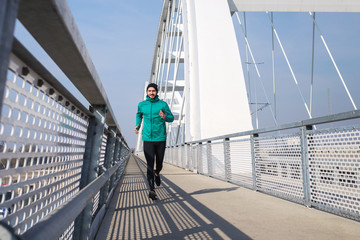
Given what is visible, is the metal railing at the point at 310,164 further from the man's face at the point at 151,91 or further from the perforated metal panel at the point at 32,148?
the perforated metal panel at the point at 32,148

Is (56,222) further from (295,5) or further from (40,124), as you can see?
(295,5)

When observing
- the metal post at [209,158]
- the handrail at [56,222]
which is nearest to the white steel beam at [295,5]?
the metal post at [209,158]

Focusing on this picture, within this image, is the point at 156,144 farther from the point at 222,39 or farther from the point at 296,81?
the point at 296,81

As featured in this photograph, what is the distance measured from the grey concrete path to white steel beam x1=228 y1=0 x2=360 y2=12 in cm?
823

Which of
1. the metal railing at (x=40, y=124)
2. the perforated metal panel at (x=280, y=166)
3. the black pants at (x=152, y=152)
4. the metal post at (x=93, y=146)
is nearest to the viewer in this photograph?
the metal railing at (x=40, y=124)

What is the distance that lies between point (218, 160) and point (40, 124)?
228 inches

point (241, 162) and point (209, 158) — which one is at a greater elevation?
point (209, 158)

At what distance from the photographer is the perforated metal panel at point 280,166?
326cm

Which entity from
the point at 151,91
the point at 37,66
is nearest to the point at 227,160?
the point at 151,91

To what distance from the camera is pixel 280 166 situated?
11.8 ft

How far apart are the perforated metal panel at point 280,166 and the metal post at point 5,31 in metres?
3.16

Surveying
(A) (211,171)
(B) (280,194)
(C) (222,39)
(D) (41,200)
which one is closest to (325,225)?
(B) (280,194)

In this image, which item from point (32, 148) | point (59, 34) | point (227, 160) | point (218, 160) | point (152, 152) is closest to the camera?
point (59, 34)

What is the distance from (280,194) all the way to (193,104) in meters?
6.92
